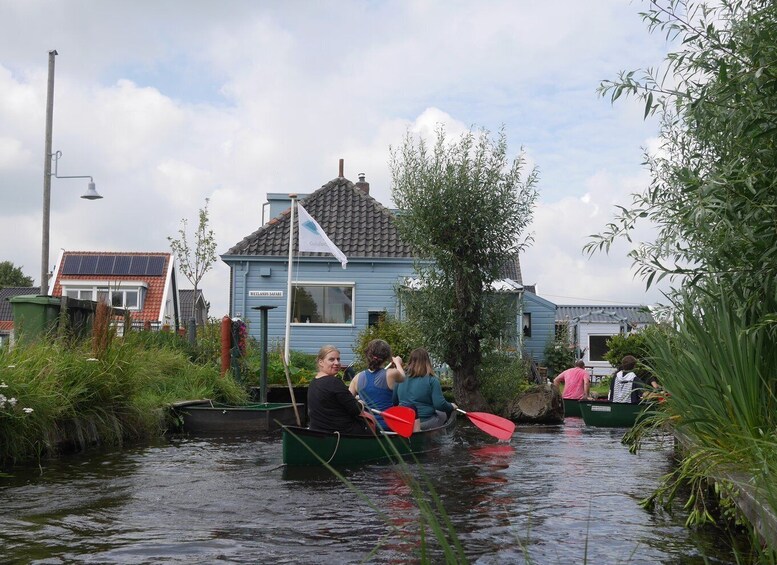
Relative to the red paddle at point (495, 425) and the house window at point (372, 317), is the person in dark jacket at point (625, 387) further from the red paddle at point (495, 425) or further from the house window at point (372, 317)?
the house window at point (372, 317)

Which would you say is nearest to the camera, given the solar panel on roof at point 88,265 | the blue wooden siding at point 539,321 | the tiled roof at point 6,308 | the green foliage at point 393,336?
the green foliage at point 393,336

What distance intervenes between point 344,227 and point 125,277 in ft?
83.6

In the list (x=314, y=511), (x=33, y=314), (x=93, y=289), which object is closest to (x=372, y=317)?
(x=33, y=314)

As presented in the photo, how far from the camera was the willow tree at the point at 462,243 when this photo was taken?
21922 millimetres

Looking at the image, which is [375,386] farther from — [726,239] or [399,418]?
[726,239]

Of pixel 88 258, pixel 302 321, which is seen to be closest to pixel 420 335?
pixel 302 321

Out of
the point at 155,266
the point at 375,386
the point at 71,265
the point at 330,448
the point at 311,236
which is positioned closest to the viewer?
the point at 330,448

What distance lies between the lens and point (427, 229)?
72.1 ft

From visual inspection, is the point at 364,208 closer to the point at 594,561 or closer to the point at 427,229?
the point at 427,229

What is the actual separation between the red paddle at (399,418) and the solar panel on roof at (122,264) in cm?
4162

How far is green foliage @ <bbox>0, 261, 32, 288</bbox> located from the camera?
79062 mm

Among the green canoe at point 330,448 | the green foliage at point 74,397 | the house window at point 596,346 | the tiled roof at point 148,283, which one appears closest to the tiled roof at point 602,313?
the house window at point 596,346

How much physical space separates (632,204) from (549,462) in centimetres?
571

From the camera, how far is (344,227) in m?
30.0
